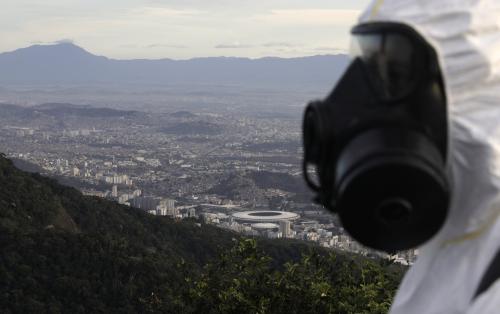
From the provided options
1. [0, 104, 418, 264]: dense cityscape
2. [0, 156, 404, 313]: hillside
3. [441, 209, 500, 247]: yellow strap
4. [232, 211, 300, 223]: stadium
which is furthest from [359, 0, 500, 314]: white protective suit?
[232, 211, 300, 223]: stadium

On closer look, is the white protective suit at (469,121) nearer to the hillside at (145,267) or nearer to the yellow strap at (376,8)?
the yellow strap at (376,8)

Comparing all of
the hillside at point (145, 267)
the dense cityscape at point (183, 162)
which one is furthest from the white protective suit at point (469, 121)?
the dense cityscape at point (183, 162)

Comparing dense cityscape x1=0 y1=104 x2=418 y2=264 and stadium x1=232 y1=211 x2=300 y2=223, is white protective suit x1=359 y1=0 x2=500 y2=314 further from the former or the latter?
stadium x1=232 y1=211 x2=300 y2=223

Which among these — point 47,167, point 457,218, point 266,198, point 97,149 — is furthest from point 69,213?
point 97,149

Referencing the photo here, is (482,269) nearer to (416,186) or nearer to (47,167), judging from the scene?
(416,186)

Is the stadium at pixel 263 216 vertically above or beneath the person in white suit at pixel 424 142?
beneath

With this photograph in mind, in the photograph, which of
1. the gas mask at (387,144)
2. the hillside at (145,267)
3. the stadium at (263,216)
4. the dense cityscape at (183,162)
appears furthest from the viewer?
the dense cityscape at (183,162)
